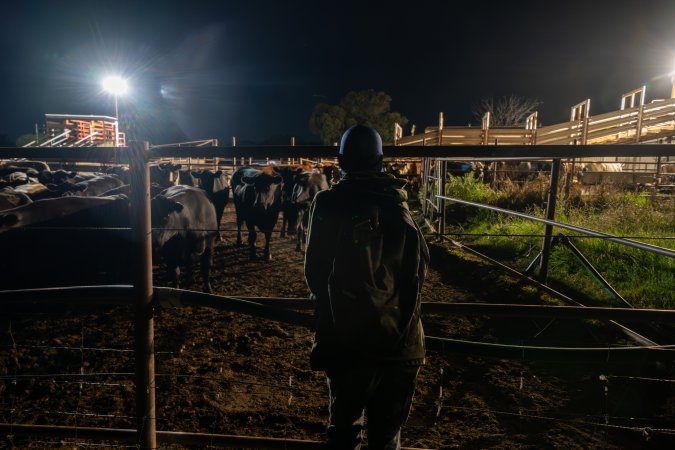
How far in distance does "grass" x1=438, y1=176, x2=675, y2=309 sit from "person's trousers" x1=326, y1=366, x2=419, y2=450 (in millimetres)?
1482

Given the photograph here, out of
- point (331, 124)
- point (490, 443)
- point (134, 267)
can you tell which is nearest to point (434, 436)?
point (490, 443)

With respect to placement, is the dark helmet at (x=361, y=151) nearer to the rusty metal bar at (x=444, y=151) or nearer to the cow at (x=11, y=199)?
the rusty metal bar at (x=444, y=151)

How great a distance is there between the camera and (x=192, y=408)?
304 cm

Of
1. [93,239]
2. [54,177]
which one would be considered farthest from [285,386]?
[54,177]

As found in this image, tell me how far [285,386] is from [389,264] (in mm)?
1886

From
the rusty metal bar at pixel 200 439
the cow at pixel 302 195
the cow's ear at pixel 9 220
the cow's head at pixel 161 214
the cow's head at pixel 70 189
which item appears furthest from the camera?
the cow at pixel 302 195

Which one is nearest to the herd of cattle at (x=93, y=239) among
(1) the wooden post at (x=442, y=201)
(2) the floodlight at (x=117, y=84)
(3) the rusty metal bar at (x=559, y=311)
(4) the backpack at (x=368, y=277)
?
(3) the rusty metal bar at (x=559, y=311)

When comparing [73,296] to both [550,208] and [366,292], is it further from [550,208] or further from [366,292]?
[550,208]

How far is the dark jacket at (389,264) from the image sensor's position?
4.49ft

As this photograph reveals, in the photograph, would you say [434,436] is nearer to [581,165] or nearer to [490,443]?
[490,443]

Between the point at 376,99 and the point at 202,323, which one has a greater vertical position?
the point at 376,99

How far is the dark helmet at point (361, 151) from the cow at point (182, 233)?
4.01 meters

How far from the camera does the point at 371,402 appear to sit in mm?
1510

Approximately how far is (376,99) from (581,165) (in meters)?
33.3
